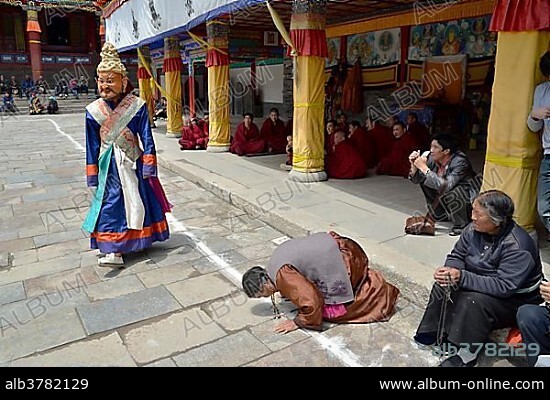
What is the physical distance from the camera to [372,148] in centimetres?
765

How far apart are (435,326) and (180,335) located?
1.53 meters

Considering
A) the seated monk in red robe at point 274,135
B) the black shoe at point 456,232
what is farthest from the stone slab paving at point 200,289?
the seated monk in red robe at point 274,135

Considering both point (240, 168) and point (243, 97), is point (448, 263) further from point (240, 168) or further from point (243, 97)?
point (243, 97)

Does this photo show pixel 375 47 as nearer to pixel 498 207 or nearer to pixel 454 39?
pixel 454 39

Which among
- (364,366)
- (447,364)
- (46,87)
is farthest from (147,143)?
(46,87)

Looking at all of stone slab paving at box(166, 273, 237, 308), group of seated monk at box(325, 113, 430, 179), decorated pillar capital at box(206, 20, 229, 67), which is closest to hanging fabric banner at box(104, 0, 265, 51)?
decorated pillar capital at box(206, 20, 229, 67)

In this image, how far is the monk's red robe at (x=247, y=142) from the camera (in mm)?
9172

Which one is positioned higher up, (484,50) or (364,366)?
(484,50)

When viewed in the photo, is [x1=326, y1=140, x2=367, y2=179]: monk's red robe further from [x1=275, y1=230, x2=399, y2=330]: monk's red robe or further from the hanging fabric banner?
[x1=275, y1=230, x2=399, y2=330]: monk's red robe

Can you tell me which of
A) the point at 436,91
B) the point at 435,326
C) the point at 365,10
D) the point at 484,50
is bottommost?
the point at 435,326

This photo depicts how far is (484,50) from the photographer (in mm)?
8297

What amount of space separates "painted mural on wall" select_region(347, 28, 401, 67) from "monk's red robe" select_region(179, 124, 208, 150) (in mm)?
4079

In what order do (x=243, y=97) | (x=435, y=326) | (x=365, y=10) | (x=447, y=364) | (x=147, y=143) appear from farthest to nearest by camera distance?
(x=243, y=97) < (x=365, y=10) < (x=147, y=143) < (x=435, y=326) < (x=447, y=364)
